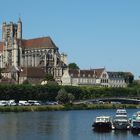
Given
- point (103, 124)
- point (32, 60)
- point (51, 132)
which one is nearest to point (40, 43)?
point (32, 60)

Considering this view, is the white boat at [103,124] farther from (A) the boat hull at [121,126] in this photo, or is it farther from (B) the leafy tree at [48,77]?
(B) the leafy tree at [48,77]

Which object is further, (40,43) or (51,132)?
(40,43)

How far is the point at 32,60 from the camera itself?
19500cm

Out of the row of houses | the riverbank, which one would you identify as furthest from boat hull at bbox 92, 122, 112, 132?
the row of houses

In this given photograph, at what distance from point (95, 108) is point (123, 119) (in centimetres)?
6275

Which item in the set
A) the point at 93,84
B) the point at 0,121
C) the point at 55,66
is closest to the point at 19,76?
the point at 55,66

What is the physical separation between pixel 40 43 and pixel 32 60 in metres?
6.26

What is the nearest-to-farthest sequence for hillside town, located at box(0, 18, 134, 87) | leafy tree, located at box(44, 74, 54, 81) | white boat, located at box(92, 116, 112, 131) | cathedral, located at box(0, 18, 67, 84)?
white boat, located at box(92, 116, 112, 131)
leafy tree, located at box(44, 74, 54, 81)
cathedral, located at box(0, 18, 67, 84)
hillside town, located at box(0, 18, 134, 87)

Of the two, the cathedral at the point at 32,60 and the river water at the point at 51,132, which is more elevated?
the cathedral at the point at 32,60

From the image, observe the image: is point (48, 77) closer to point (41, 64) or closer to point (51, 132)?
point (41, 64)

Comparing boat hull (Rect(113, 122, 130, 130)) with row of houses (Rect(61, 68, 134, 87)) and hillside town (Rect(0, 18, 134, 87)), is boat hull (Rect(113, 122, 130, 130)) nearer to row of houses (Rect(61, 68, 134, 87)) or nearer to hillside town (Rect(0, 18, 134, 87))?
hillside town (Rect(0, 18, 134, 87))

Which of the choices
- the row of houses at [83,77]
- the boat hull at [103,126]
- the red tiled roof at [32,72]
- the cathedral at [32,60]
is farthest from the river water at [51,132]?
the row of houses at [83,77]

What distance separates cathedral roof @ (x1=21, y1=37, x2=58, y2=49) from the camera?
193 metres

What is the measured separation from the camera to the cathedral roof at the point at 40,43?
632 ft
